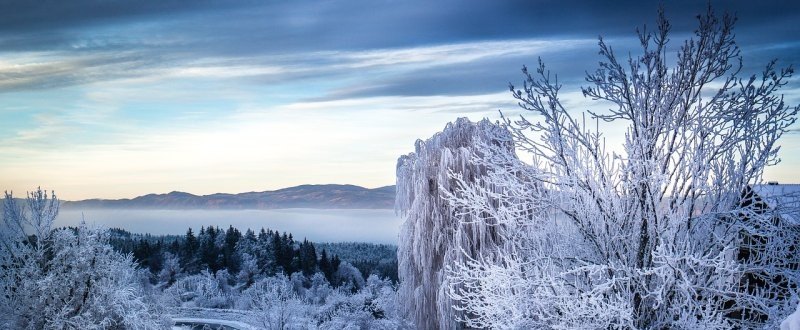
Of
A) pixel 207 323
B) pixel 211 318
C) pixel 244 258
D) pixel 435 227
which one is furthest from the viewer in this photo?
pixel 244 258

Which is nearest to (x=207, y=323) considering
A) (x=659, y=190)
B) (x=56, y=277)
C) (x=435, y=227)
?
(x=56, y=277)

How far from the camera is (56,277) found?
2003 centimetres

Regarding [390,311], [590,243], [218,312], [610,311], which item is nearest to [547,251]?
[590,243]

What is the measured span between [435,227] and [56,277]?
1161 centimetres

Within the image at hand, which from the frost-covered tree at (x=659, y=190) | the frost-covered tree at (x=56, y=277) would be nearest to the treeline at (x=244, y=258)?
the frost-covered tree at (x=56, y=277)

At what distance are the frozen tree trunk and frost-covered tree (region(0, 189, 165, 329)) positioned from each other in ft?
28.9

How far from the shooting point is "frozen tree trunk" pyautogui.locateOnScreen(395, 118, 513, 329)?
15602 mm

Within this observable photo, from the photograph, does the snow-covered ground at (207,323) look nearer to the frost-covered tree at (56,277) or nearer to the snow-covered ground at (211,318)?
the snow-covered ground at (211,318)

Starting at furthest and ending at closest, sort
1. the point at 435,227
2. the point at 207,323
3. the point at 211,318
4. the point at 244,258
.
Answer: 1. the point at 244,258
2. the point at 211,318
3. the point at 207,323
4. the point at 435,227

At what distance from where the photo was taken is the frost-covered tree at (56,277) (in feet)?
63.6

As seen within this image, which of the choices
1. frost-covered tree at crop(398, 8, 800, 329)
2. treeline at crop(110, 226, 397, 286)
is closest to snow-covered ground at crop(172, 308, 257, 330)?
→ treeline at crop(110, 226, 397, 286)

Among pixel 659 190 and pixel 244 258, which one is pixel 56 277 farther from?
pixel 244 258

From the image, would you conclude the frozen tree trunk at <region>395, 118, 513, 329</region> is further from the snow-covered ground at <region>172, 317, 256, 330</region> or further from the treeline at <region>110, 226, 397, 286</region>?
the treeline at <region>110, 226, 397, 286</region>

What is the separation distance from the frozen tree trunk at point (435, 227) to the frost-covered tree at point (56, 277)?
28.9 feet
